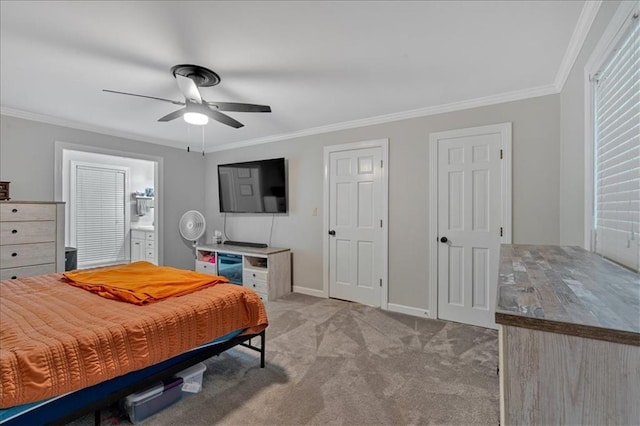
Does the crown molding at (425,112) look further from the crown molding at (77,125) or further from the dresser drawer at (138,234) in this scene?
the dresser drawer at (138,234)

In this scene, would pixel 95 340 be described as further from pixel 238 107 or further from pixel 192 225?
pixel 192 225

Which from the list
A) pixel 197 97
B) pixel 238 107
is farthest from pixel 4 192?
pixel 238 107

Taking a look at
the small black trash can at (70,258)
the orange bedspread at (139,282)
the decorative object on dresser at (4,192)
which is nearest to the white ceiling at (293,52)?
the decorative object on dresser at (4,192)

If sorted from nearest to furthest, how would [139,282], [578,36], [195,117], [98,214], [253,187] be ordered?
[578,36]
[139,282]
[195,117]
[253,187]
[98,214]

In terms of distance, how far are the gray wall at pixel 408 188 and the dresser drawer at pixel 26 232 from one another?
93.6 inches

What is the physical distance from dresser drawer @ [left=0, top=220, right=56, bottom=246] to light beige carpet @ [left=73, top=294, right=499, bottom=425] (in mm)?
2246

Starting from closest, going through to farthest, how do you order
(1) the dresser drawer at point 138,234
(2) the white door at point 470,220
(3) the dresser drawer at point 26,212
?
1. (3) the dresser drawer at point 26,212
2. (2) the white door at point 470,220
3. (1) the dresser drawer at point 138,234

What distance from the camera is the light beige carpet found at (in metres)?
1.78

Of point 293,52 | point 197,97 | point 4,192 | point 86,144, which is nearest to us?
point 293,52

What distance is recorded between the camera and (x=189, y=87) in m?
2.30

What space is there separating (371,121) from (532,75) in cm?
163

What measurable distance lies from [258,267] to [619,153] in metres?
3.78

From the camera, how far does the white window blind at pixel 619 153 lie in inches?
46.9

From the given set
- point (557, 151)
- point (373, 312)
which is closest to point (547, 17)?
point (557, 151)
